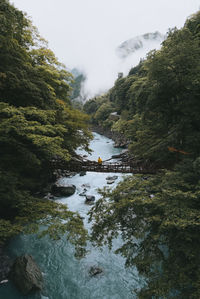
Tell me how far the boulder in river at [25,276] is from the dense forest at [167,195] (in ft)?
8.67

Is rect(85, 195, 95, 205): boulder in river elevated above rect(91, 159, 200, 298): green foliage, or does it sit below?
below

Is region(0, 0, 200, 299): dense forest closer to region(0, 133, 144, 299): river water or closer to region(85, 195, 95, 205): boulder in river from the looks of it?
region(0, 133, 144, 299): river water

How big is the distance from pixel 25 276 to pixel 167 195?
5.38 meters

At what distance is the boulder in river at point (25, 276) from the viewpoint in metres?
6.00

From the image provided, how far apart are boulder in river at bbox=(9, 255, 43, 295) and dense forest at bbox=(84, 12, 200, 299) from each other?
Answer: 264 cm

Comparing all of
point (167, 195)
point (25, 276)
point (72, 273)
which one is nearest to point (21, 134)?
point (167, 195)

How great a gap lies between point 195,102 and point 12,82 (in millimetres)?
6909

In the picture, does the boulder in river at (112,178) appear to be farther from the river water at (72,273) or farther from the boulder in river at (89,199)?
the river water at (72,273)

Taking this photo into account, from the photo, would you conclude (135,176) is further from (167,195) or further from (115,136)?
(115,136)

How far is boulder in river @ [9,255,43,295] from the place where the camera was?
6.00 metres

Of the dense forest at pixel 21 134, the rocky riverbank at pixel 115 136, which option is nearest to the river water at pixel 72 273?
the dense forest at pixel 21 134

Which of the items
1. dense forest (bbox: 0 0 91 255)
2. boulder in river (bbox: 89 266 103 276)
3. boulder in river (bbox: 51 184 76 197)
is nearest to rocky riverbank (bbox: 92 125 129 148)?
boulder in river (bbox: 51 184 76 197)

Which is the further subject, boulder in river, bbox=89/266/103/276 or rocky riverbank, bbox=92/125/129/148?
rocky riverbank, bbox=92/125/129/148

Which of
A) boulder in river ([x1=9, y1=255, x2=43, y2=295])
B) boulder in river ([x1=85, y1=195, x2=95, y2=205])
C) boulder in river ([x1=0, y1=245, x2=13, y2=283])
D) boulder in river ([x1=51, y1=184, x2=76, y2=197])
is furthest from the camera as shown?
boulder in river ([x1=51, y1=184, x2=76, y2=197])
